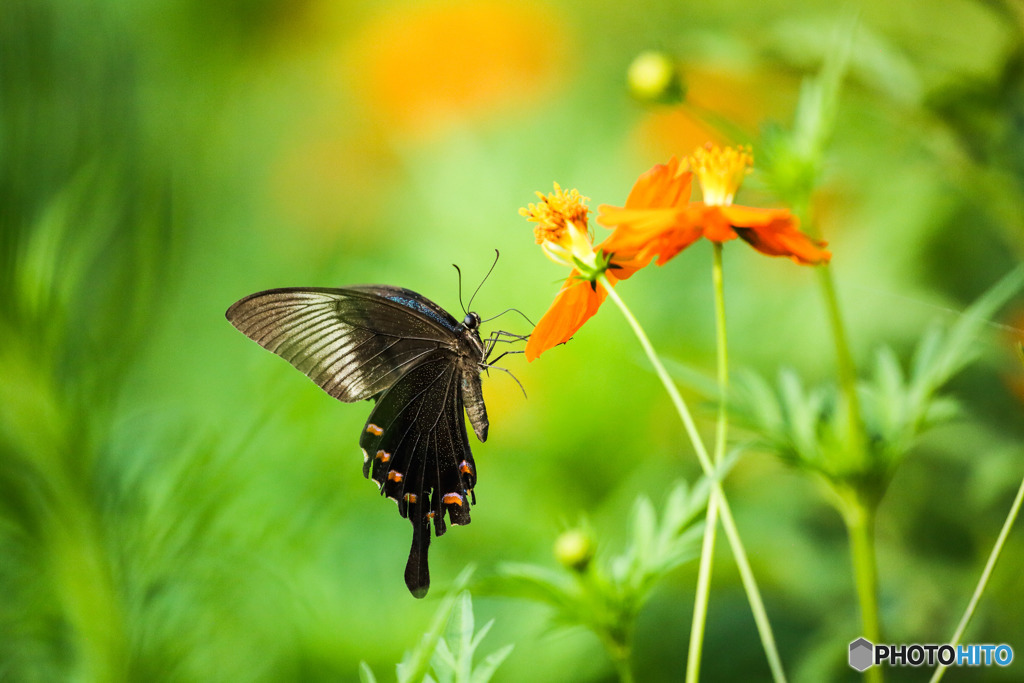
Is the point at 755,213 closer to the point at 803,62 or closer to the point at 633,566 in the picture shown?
the point at 633,566

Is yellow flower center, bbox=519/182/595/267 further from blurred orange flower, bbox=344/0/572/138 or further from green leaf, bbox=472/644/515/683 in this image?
blurred orange flower, bbox=344/0/572/138

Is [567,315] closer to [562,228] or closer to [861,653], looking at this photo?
[562,228]

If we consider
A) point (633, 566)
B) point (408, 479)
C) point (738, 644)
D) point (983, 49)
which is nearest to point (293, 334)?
point (408, 479)

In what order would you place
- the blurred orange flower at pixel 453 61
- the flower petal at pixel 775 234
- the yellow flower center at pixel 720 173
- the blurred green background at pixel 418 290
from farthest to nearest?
the blurred orange flower at pixel 453 61, the blurred green background at pixel 418 290, the yellow flower center at pixel 720 173, the flower petal at pixel 775 234

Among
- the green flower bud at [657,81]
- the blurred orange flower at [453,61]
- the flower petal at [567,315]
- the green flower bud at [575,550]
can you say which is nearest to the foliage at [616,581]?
the green flower bud at [575,550]

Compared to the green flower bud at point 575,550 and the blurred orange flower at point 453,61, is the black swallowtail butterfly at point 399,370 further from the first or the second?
the blurred orange flower at point 453,61
